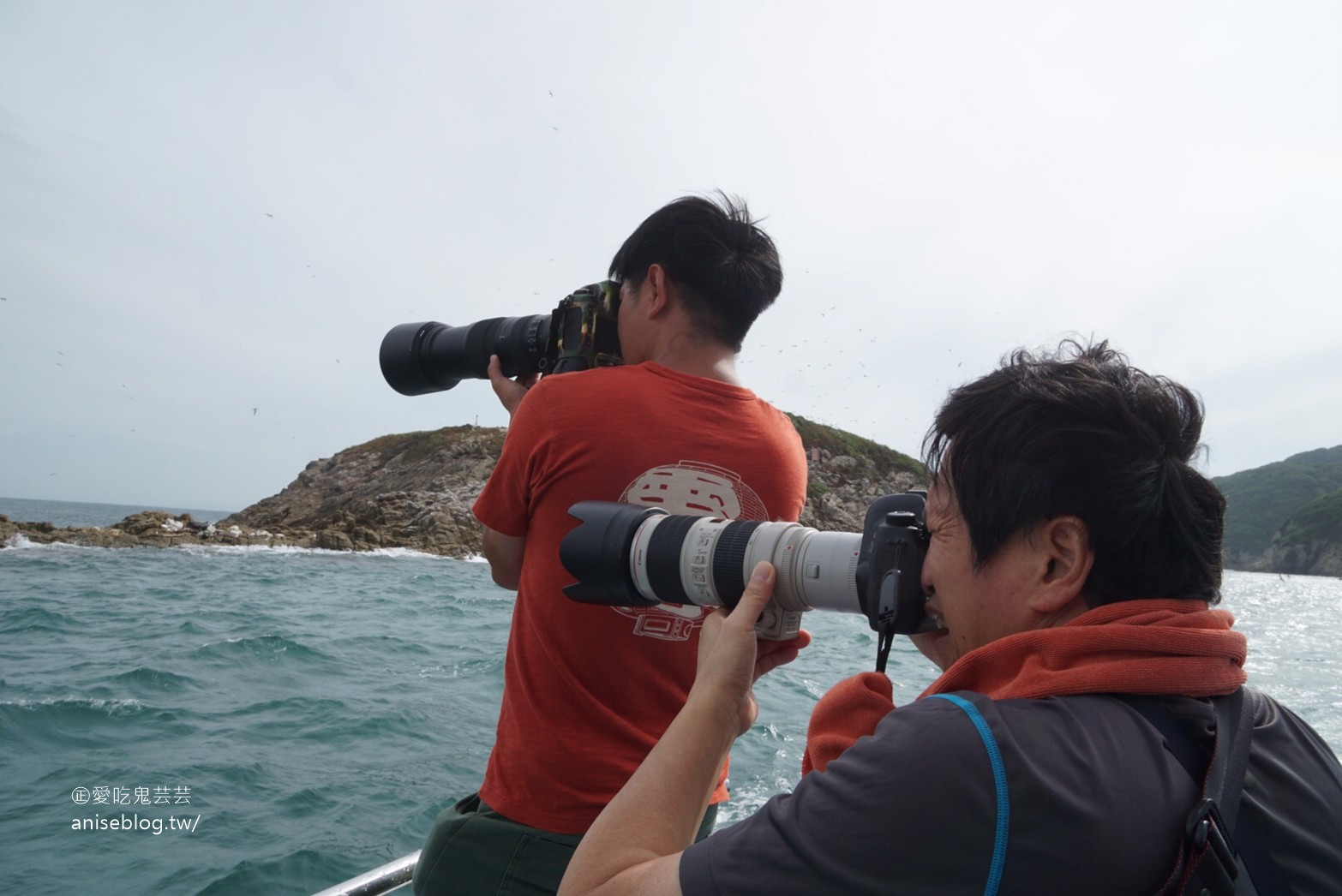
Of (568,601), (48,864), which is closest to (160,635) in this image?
(48,864)

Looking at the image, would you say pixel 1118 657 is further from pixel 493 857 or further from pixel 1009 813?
pixel 493 857

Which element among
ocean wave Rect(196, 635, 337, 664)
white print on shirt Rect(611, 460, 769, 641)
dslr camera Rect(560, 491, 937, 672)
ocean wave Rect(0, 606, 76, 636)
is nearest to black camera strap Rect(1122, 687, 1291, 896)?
dslr camera Rect(560, 491, 937, 672)

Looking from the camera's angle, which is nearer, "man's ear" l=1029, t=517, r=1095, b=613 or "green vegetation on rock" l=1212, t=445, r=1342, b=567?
"man's ear" l=1029, t=517, r=1095, b=613

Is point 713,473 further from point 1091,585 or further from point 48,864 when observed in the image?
point 48,864

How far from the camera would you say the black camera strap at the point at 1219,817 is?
2.21 feet

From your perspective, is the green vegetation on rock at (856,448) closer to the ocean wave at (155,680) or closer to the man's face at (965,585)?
the ocean wave at (155,680)

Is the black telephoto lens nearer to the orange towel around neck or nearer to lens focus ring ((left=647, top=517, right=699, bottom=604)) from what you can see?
lens focus ring ((left=647, top=517, right=699, bottom=604))

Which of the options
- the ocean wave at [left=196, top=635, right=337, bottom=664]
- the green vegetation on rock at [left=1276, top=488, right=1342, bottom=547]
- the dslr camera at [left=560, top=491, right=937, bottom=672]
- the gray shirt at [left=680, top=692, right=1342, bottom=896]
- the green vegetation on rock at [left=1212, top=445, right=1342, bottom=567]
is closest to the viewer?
the gray shirt at [left=680, top=692, right=1342, bottom=896]

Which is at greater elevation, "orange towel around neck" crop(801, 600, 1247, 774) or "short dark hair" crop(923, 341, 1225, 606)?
Result: "short dark hair" crop(923, 341, 1225, 606)

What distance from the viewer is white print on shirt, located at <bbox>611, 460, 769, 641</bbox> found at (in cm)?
147

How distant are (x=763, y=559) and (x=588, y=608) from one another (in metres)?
0.43

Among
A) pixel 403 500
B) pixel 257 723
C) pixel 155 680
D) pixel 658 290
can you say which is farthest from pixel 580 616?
pixel 403 500

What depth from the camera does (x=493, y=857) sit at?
1.40m

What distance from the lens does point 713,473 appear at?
153 cm
